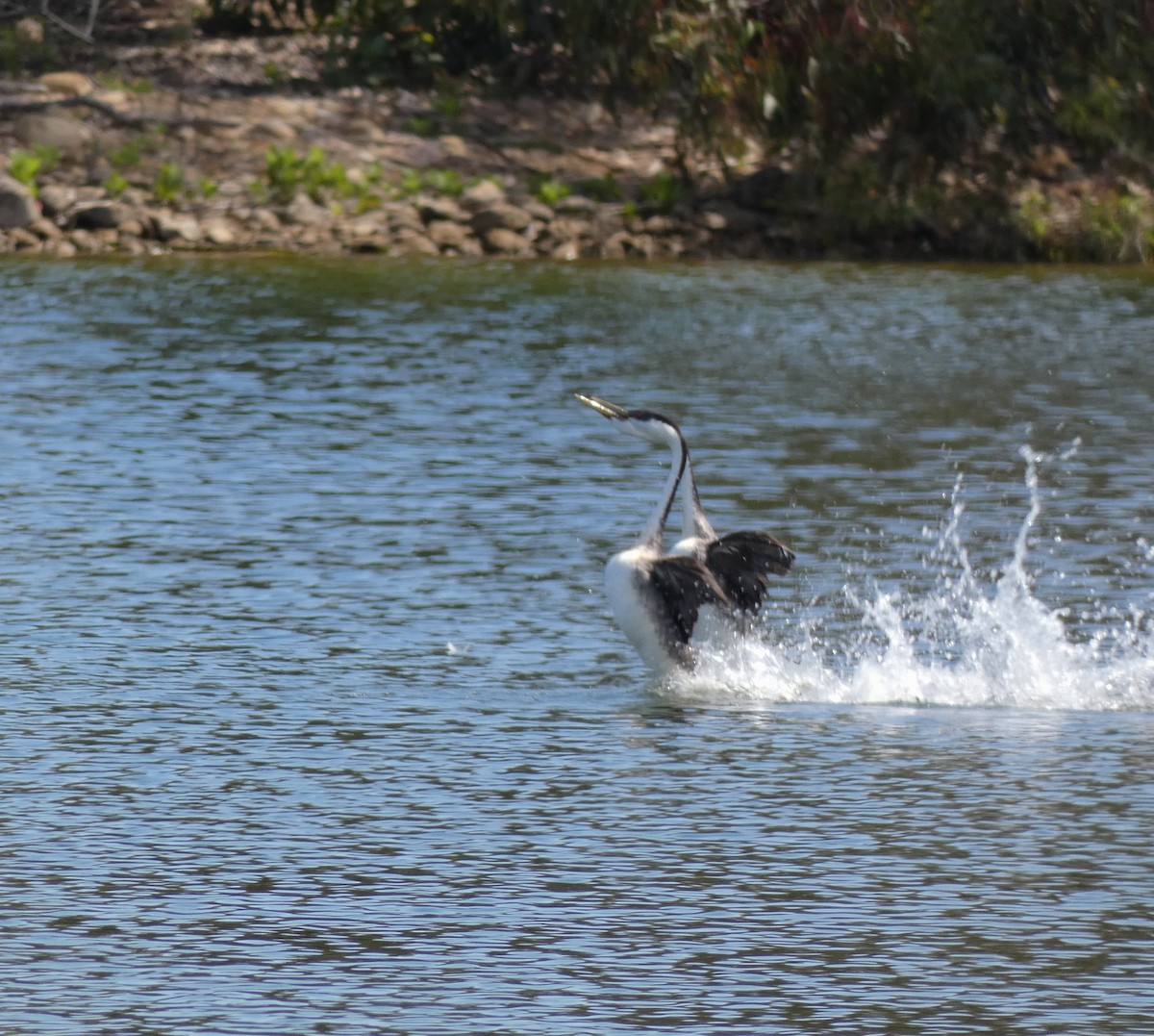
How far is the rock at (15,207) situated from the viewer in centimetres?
3070

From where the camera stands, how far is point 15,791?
784 cm

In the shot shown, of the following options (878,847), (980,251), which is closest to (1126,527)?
(878,847)

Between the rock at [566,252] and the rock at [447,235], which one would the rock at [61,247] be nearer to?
the rock at [447,235]

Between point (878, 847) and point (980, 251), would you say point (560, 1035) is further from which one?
point (980, 251)

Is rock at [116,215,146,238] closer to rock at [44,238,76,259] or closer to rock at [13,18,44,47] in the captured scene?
rock at [44,238,76,259]

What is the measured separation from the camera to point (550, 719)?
8.96m

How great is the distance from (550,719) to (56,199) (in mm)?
23809

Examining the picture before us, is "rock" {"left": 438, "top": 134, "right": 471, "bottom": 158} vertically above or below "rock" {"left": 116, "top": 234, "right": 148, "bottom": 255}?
above

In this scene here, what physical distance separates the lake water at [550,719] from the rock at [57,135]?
14.8m

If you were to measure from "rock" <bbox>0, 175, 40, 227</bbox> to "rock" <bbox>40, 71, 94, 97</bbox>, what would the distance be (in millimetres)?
4167

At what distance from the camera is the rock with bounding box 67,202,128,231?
31.2 metres

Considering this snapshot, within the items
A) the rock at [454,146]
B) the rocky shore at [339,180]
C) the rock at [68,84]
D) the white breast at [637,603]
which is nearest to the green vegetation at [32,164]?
the rocky shore at [339,180]

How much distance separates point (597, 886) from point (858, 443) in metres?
9.62

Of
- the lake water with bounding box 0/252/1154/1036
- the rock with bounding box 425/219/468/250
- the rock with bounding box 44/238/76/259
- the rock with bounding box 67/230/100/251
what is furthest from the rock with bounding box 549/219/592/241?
the lake water with bounding box 0/252/1154/1036
